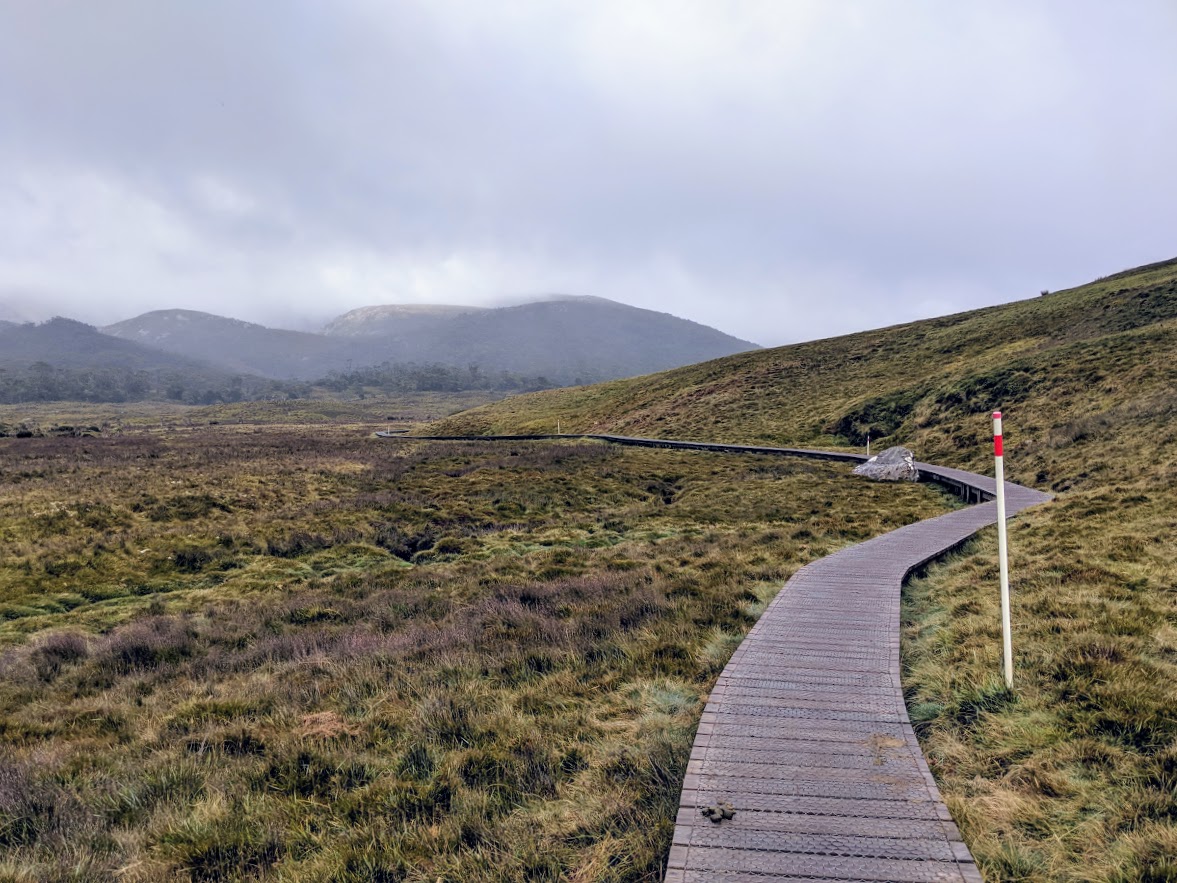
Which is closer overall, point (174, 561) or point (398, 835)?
point (398, 835)

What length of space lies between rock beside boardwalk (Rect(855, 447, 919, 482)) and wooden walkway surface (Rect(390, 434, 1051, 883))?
77.2 ft

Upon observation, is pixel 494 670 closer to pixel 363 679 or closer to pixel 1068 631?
pixel 363 679

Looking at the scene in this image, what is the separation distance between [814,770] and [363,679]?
6294 mm

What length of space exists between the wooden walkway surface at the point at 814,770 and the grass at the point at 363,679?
1.36 ft

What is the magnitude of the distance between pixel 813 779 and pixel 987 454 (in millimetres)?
35679

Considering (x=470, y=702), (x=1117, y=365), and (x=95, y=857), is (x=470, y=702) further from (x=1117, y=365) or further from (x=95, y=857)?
(x=1117, y=365)

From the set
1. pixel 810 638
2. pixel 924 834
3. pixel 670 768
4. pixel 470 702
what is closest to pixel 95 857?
pixel 470 702

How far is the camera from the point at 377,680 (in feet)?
29.0

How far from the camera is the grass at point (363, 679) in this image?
17.1 ft

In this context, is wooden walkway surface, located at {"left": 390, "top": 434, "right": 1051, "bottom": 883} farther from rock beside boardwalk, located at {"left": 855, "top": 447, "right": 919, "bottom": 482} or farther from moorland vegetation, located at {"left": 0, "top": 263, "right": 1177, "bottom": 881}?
rock beside boardwalk, located at {"left": 855, "top": 447, "right": 919, "bottom": 482}

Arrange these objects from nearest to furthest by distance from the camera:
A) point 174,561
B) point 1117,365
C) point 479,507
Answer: point 174,561
point 479,507
point 1117,365

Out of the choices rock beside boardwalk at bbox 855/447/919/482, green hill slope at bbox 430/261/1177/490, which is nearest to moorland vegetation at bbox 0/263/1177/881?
rock beside boardwalk at bbox 855/447/919/482

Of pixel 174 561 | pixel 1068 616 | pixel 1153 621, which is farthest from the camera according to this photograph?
pixel 174 561

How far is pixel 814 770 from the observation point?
5523 millimetres
